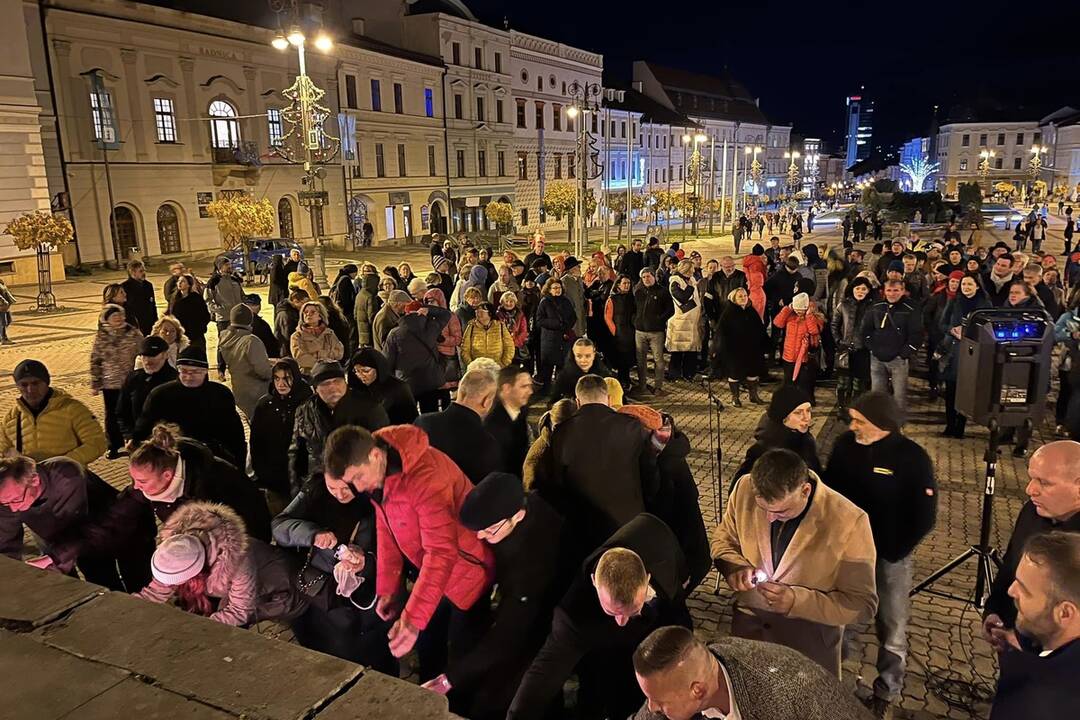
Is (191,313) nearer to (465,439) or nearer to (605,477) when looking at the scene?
(465,439)

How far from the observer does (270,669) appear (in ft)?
7.02

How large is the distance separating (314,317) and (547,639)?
567 cm

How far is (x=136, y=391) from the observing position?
718 centimetres

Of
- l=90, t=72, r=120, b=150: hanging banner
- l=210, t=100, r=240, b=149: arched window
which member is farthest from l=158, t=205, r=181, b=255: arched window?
l=210, t=100, r=240, b=149: arched window

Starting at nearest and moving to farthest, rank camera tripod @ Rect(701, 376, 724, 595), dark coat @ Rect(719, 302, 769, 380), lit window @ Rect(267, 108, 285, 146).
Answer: camera tripod @ Rect(701, 376, 724, 595)
dark coat @ Rect(719, 302, 769, 380)
lit window @ Rect(267, 108, 285, 146)

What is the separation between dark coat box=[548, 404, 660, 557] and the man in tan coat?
827mm

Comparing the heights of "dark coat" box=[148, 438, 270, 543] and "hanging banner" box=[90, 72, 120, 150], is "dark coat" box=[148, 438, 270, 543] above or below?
below

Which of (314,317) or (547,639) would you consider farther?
(314,317)

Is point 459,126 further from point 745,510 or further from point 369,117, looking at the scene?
point 745,510

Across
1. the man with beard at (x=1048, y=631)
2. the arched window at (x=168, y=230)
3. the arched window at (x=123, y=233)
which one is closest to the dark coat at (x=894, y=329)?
the man with beard at (x=1048, y=631)

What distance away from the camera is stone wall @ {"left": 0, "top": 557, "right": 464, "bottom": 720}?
1.99 m

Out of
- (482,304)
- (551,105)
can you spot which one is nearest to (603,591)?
(482,304)

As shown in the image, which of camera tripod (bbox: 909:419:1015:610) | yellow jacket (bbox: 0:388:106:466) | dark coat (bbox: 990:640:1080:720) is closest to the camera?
dark coat (bbox: 990:640:1080:720)

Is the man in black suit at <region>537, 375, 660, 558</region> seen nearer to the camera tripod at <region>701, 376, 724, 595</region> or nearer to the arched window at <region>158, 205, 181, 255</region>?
the camera tripod at <region>701, 376, 724, 595</region>
